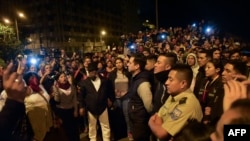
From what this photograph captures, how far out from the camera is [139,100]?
5.28 m

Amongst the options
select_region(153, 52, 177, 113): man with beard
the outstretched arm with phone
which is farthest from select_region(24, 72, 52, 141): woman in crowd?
the outstretched arm with phone

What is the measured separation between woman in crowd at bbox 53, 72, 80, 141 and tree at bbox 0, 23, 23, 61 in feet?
47.5

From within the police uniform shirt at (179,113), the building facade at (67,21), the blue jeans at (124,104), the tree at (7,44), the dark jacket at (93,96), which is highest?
the building facade at (67,21)

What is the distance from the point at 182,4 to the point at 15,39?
783 inches

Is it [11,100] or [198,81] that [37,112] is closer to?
[11,100]

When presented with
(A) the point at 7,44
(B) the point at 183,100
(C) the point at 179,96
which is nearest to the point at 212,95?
(C) the point at 179,96

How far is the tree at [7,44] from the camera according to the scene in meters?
19.6

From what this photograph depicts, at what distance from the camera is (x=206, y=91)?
210 inches

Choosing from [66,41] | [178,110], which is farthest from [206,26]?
[66,41]

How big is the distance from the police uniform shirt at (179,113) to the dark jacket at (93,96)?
338cm

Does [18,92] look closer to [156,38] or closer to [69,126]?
[69,126]

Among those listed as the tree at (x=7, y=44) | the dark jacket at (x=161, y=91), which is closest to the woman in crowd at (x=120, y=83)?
the dark jacket at (x=161, y=91)

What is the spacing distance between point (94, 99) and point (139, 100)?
5.26 ft

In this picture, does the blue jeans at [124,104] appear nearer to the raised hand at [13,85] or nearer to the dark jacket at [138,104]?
the dark jacket at [138,104]
